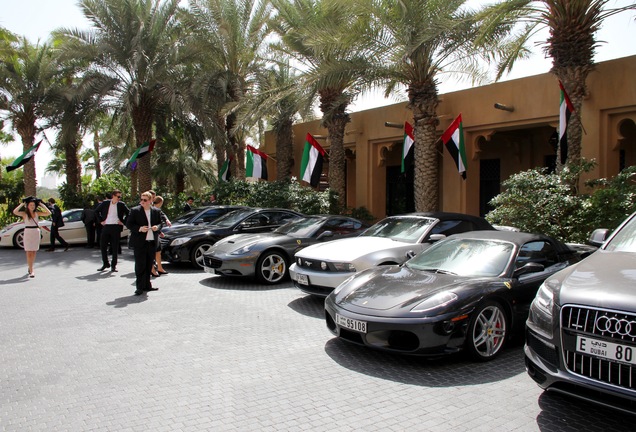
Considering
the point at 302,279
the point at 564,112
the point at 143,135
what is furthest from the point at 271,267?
the point at 143,135

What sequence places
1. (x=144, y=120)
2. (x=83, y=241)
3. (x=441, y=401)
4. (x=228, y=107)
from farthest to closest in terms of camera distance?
(x=144, y=120), (x=228, y=107), (x=83, y=241), (x=441, y=401)

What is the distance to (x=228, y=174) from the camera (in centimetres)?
2138

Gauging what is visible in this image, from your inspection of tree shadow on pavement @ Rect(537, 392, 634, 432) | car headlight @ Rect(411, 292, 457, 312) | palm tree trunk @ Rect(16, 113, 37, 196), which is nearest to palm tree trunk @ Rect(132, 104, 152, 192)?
palm tree trunk @ Rect(16, 113, 37, 196)

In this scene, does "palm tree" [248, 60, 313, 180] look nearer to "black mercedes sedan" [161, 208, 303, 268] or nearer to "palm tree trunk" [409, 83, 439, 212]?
"palm tree trunk" [409, 83, 439, 212]

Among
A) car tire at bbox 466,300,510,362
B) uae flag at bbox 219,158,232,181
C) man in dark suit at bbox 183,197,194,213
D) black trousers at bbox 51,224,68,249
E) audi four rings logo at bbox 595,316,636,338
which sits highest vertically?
uae flag at bbox 219,158,232,181

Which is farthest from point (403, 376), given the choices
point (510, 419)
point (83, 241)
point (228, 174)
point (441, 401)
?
point (228, 174)

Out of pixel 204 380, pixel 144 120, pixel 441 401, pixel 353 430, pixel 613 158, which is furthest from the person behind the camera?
pixel 144 120

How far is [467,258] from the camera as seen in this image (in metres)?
5.87

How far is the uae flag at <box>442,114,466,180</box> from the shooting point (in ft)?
44.7

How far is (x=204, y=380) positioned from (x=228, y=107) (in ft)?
48.3

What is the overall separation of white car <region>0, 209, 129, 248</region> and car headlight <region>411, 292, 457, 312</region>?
1403 centimetres

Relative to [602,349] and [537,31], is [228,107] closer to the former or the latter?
[537,31]

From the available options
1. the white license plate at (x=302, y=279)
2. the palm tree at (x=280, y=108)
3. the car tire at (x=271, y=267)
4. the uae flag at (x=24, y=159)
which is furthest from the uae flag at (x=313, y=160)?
the uae flag at (x=24, y=159)

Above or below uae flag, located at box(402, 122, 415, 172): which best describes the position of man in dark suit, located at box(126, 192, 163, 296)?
below
